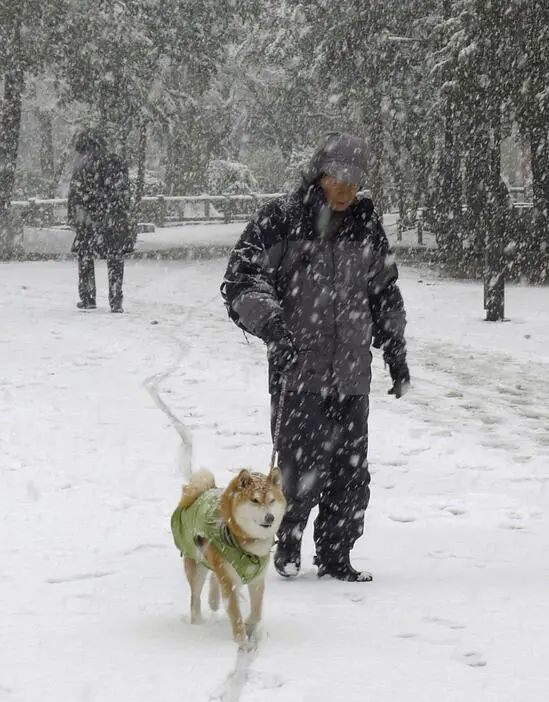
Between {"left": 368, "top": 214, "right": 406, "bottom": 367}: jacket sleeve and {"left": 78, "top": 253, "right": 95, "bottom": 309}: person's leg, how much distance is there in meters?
10.2

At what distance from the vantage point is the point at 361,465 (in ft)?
17.3

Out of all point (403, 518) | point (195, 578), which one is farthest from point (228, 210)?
point (195, 578)

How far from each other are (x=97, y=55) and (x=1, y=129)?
3.44 meters

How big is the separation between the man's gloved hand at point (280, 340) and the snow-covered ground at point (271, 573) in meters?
1.06

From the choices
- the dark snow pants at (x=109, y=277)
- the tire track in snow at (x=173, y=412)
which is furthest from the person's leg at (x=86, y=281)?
the tire track in snow at (x=173, y=412)

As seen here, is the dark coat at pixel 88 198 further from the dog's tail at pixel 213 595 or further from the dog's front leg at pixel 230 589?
the dog's front leg at pixel 230 589

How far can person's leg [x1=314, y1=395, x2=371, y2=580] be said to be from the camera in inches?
206

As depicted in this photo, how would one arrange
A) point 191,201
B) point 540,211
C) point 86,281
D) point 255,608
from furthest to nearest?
point 191,201
point 540,211
point 86,281
point 255,608

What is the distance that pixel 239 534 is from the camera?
4.11 m

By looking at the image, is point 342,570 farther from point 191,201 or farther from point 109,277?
point 191,201

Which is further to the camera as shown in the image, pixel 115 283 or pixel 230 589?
pixel 115 283

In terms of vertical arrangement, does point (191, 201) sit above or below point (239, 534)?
above

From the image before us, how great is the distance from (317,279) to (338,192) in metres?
0.40

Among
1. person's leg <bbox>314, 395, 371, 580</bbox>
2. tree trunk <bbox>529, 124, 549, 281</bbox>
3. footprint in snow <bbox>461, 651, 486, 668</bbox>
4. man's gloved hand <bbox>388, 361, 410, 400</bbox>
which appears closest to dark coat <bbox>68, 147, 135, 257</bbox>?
tree trunk <bbox>529, 124, 549, 281</bbox>
